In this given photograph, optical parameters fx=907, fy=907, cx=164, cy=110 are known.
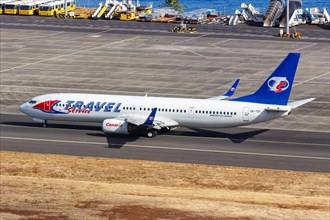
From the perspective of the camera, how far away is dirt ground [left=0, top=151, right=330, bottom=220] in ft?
196

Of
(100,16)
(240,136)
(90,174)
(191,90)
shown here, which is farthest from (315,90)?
(100,16)

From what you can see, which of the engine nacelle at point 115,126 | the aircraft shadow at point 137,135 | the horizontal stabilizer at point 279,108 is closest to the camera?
Result: the horizontal stabilizer at point 279,108

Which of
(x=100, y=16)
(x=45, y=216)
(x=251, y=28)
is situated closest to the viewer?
(x=45, y=216)

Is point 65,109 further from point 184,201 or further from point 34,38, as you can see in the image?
point 34,38

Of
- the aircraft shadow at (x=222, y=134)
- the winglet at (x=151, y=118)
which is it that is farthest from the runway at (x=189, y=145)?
the winglet at (x=151, y=118)

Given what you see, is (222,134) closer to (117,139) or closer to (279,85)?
(279,85)

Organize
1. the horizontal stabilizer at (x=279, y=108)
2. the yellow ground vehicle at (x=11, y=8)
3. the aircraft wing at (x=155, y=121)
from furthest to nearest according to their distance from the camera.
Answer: the yellow ground vehicle at (x=11, y=8)
the aircraft wing at (x=155, y=121)
the horizontal stabilizer at (x=279, y=108)

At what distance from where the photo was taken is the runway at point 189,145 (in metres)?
80.1

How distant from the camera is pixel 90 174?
74.2 metres

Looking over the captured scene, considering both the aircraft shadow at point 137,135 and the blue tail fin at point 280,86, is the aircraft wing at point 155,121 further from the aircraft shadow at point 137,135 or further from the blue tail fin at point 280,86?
the blue tail fin at point 280,86

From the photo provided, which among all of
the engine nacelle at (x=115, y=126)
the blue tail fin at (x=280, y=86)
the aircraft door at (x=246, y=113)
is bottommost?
the engine nacelle at (x=115, y=126)

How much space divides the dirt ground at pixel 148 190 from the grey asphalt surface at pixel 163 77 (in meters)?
3.90

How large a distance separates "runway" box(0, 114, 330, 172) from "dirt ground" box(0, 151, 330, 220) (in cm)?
285

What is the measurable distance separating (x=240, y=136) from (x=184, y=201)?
27.7 meters
